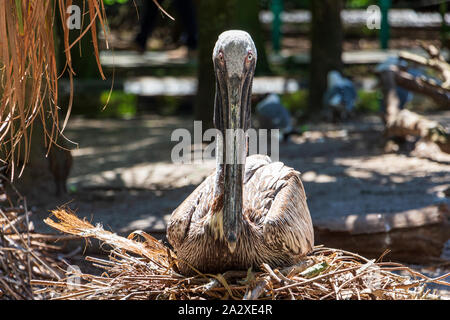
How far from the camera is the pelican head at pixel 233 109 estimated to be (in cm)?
356

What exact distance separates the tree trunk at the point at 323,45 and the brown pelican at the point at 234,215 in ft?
24.9

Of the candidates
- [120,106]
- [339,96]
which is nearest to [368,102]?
[339,96]

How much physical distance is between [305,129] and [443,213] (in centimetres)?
514

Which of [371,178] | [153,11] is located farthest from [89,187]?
[153,11]

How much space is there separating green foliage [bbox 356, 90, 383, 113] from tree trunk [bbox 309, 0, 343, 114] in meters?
1.05

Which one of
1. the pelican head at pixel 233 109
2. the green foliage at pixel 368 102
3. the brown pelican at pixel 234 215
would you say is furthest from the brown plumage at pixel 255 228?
the green foliage at pixel 368 102

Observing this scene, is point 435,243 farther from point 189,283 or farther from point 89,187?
point 89,187

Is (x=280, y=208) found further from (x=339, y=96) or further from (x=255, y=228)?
(x=339, y=96)

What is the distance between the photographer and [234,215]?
11.7 feet

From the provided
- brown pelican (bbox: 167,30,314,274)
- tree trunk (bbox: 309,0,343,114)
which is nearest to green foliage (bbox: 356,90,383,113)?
tree trunk (bbox: 309,0,343,114)

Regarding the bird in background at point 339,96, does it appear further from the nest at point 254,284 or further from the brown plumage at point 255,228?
the nest at point 254,284

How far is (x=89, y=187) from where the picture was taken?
700 centimetres

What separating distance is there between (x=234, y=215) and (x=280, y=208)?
35 cm

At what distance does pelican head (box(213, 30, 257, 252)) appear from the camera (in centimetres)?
356
